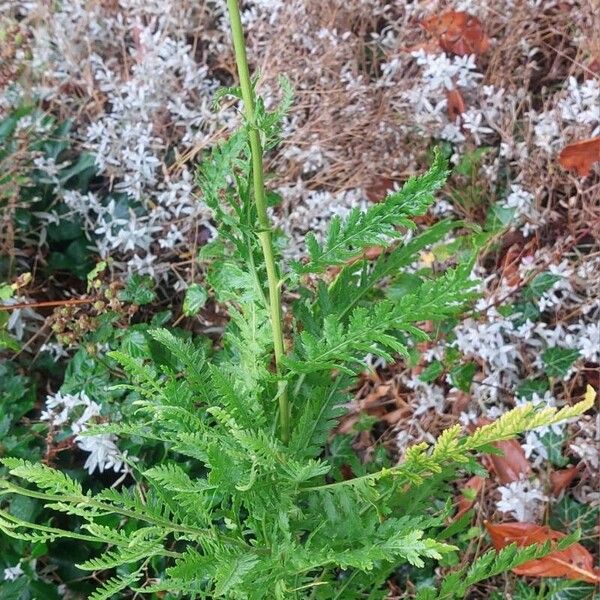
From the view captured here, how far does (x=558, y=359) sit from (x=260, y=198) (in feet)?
2.91

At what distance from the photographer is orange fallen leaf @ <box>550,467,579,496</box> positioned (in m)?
1.41

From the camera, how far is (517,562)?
0.96 metres

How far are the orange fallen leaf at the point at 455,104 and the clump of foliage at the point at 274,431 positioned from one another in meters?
0.73

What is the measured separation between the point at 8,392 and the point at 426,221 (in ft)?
3.17

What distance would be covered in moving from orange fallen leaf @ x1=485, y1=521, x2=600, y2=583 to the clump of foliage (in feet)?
1.22

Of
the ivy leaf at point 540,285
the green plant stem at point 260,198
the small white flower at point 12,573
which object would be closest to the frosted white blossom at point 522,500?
the ivy leaf at point 540,285

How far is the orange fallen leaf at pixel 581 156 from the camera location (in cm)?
152

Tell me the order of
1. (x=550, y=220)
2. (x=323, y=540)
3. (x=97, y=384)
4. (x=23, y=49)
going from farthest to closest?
(x=23, y=49)
(x=550, y=220)
(x=97, y=384)
(x=323, y=540)

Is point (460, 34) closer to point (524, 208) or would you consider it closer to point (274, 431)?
point (524, 208)

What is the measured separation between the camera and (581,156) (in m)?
1.53

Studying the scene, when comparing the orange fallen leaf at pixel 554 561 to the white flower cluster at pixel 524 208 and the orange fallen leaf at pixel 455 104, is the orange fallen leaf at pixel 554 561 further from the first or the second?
the orange fallen leaf at pixel 455 104

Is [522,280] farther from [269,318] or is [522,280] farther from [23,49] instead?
[23,49]

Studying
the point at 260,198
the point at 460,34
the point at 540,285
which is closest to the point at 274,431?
the point at 260,198

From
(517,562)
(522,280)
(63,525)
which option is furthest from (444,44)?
(63,525)
